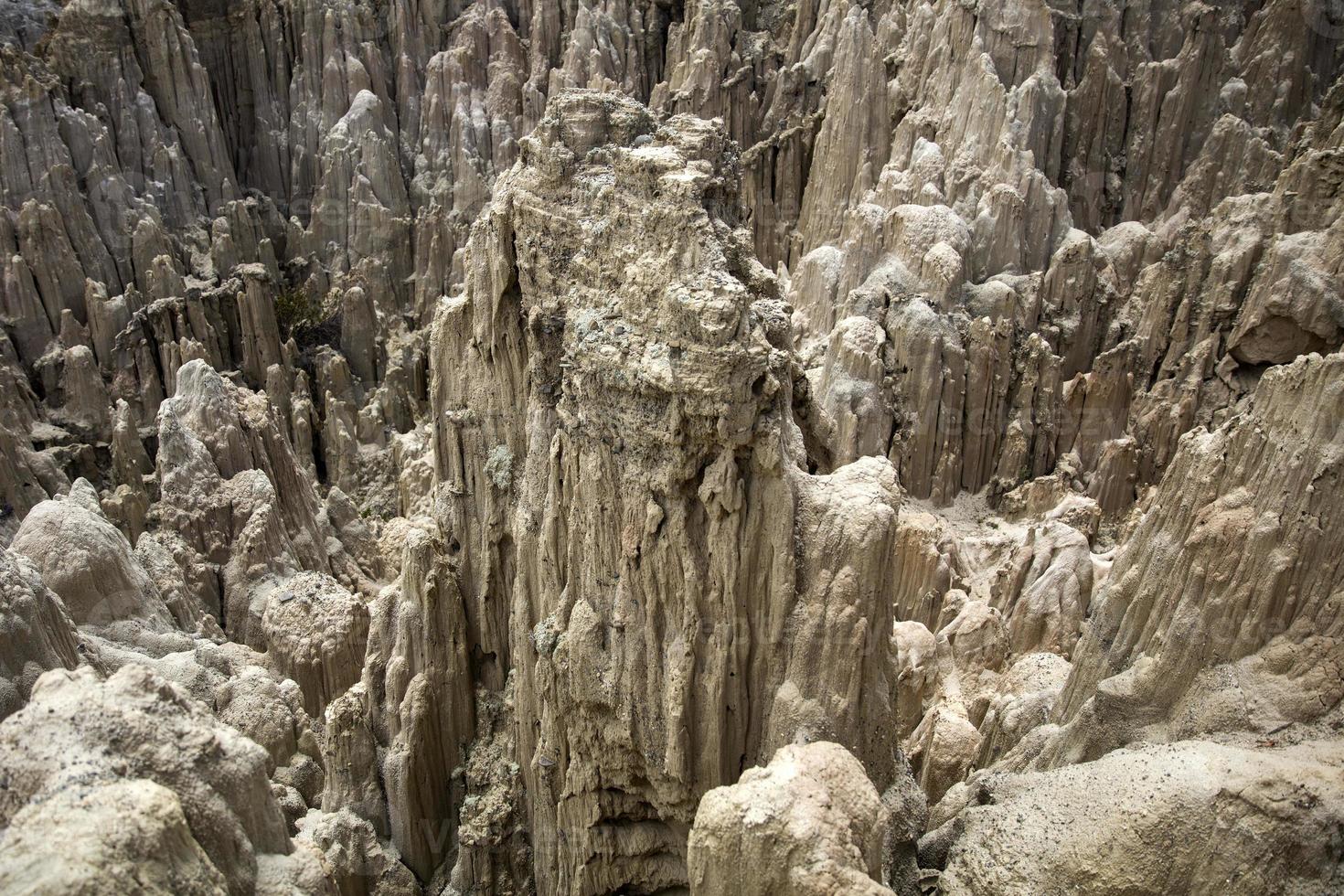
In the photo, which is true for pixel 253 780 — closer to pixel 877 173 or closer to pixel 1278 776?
pixel 1278 776

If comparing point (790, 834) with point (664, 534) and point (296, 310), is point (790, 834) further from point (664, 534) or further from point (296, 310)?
point (296, 310)

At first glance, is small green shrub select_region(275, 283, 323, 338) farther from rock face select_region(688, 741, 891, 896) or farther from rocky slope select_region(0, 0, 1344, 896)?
rock face select_region(688, 741, 891, 896)

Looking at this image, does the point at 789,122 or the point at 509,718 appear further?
the point at 789,122

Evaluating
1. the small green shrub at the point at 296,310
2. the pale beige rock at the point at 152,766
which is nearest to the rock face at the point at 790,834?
the pale beige rock at the point at 152,766

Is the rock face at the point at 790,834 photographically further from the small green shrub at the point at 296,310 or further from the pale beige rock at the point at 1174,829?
the small green shrub at the point at 296,310

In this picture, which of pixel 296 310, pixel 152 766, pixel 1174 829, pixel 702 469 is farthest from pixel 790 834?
pixel 296 310

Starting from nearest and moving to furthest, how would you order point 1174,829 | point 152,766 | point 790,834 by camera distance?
1. point 152,766
2. point 790,834
3. point 1174,829

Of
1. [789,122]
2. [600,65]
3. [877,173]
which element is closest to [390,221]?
[600,65]

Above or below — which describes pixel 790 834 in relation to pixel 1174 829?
Result: above
